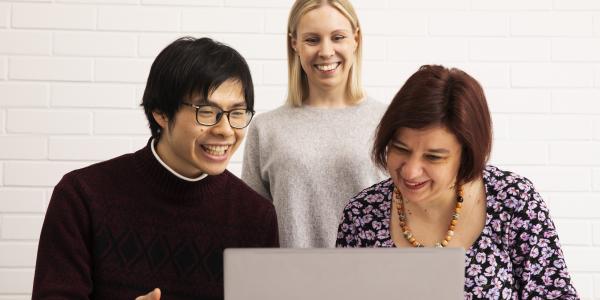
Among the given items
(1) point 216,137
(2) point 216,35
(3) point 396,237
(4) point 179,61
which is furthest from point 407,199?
(2) point 216,35

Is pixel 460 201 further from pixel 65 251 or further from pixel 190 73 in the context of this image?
pixel 65 251

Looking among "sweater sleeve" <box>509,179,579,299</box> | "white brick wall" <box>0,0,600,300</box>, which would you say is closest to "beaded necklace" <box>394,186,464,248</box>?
"sweater sleeve" <box>509,179,579,299</box>

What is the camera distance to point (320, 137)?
7.11 ft

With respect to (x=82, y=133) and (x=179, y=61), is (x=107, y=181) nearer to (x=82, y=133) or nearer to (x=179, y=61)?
(x=179, y=61)

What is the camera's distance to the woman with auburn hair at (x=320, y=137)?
7.01 ft

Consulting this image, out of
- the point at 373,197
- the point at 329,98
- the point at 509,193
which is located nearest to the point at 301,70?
the point at 329,98

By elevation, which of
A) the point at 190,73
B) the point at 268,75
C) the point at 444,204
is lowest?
the point at 444,204

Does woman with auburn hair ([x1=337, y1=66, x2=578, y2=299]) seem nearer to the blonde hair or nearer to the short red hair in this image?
the short red hair

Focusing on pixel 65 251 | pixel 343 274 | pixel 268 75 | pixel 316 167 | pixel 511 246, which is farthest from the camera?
pixel 268 75

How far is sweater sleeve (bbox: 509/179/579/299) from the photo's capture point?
1633 millimetres

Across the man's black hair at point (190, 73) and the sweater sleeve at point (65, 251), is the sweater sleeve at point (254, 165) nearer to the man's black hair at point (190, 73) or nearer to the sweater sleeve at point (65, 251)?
the man's black hair at point (190, 73)

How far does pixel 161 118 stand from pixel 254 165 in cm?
64

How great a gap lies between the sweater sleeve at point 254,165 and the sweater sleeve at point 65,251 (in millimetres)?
719

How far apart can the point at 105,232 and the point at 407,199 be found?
0.69 m
